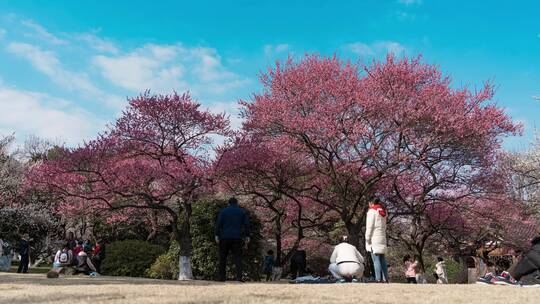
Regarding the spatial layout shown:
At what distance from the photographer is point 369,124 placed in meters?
15.5

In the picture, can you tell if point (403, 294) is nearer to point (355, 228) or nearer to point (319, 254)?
point (355, 228)

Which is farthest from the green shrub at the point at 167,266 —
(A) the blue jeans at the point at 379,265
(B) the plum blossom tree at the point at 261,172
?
(A) the blue jeans at the point at 379,265

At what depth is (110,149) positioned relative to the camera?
14102 millimetres

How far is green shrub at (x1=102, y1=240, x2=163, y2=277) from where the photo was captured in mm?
18203

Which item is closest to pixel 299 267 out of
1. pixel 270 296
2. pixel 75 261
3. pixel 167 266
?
pixel 167 266

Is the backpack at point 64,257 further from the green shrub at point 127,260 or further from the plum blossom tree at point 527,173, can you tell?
the plum blossom tree at point 527,173

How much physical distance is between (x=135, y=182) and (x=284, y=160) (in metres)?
4.40

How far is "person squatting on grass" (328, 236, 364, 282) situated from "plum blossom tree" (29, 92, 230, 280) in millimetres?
5464

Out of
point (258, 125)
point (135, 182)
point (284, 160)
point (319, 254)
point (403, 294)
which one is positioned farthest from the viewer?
point (319, 254)

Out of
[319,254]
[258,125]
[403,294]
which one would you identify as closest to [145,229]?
[319,254]

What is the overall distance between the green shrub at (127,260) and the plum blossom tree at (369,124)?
6141mm

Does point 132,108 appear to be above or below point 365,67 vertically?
below

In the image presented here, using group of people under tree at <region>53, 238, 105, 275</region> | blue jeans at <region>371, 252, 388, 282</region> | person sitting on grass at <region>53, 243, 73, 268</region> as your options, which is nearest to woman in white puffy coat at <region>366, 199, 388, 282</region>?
blue jeans at <region>371, 252, 388, 282</region>

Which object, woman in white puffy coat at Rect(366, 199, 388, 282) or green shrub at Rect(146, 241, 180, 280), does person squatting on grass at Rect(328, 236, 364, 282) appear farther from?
green shrub at Rect(146, 241, 180, 280)
